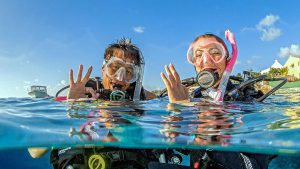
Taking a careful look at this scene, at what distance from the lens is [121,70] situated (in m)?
6.55

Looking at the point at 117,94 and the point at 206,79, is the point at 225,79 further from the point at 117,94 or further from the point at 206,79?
the point at 117,94

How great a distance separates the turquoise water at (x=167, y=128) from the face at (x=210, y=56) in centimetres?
71

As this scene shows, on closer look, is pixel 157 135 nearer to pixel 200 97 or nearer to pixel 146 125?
pixel 146 125

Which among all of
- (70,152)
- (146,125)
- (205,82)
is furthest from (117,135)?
(205,82)

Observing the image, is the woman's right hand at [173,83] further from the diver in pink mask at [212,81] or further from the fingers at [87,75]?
the fingers at [87,75]

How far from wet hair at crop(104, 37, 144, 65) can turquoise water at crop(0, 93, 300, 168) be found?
1.51 metres

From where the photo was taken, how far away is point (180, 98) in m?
5.30

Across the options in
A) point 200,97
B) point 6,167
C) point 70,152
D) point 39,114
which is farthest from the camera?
point 6,167

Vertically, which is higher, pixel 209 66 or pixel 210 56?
pixel 210 56

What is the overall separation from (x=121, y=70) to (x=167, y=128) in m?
1.94

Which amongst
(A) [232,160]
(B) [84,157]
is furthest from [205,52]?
(B) [84,157]

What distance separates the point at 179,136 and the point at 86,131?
1448 mm

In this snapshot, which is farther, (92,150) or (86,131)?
(86,131)

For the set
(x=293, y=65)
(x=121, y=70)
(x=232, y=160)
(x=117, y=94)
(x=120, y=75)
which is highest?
(x=293, y=65)
